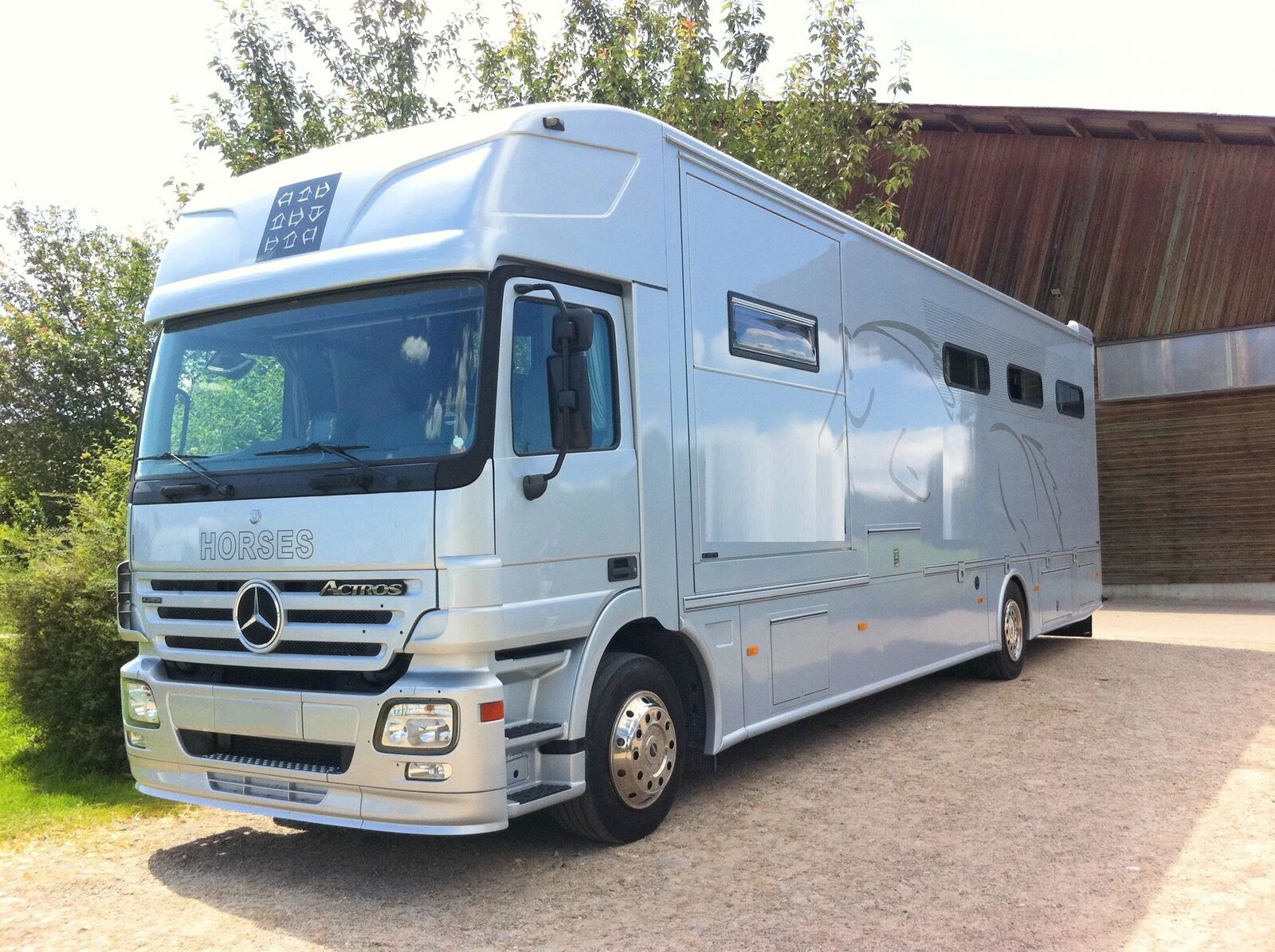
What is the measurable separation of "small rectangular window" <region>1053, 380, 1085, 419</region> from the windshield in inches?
329

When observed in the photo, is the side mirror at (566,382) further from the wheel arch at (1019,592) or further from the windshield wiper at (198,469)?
the wheel arch at (1019,592)

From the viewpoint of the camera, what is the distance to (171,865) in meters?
5.26

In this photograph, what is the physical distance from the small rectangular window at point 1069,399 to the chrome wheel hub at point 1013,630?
2436 mm

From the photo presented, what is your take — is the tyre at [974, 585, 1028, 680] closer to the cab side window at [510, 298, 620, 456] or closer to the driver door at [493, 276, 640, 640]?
the driver door at [493, 276, 640, 640]

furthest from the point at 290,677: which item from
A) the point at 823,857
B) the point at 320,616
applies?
the point at 823,857

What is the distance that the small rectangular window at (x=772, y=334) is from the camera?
611 centimetres

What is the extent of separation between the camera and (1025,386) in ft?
34.4

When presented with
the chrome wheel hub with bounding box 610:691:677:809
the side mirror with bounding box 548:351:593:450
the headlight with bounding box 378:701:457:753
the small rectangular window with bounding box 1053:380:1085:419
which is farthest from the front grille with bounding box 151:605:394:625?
the small rectangular window with bounding box 1053:380:1085:419

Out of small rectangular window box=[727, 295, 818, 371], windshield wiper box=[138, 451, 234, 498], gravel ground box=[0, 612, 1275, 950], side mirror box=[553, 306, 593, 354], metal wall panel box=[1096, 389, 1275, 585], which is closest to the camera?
gravel ground box=[0, 612, 1275, 950]

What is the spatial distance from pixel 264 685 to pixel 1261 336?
52.3 ft

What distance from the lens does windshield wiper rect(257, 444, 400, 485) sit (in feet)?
14.6

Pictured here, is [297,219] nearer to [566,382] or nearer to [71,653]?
[566,382]

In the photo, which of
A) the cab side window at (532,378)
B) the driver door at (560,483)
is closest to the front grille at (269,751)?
the driver door at (560,483)

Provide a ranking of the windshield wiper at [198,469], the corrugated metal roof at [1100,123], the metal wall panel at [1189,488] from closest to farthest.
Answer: the windshield wiper at [198,469] → the corrugated metal roof at [1100,123] → the metal wall panel at [1189,488]
